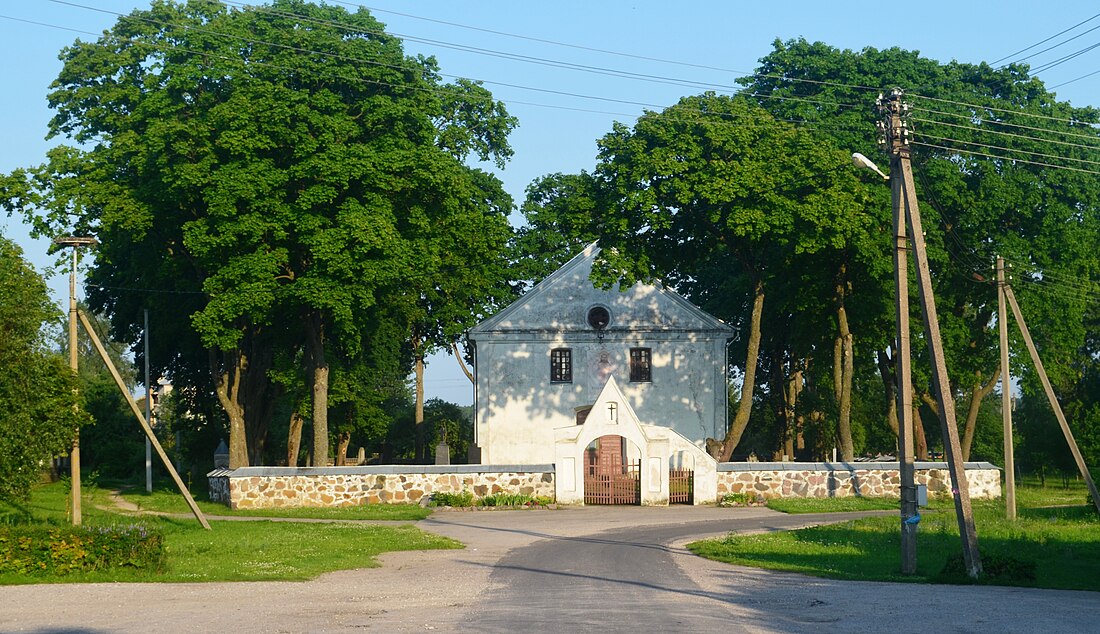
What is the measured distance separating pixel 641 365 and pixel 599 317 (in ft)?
8.45

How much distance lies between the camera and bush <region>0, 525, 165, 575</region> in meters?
20.2

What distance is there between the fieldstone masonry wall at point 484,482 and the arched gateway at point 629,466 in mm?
582

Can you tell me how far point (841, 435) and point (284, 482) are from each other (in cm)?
1958

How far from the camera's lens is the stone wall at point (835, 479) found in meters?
39.2

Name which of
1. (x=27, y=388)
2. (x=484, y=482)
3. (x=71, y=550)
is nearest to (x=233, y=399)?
(x=484, y=482)

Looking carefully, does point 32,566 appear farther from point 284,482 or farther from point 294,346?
point 294,346

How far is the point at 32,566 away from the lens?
2020cm

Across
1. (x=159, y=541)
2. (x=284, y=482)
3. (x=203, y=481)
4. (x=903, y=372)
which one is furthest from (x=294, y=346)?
(x=903, y=372)

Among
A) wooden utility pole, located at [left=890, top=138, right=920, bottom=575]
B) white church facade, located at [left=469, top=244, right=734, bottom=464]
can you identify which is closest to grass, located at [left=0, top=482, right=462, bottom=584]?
wooden utility pole, located at [left=890, top=138, right=920, bottom=575]

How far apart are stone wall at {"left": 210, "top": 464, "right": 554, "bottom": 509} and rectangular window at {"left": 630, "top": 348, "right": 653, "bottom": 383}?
1081 centimetres

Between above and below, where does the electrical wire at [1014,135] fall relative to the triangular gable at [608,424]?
above

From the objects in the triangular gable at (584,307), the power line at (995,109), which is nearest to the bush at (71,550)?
the triangular gable at (584,307)

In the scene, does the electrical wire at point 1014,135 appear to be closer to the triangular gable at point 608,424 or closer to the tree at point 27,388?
the triangular gable at point 608,424

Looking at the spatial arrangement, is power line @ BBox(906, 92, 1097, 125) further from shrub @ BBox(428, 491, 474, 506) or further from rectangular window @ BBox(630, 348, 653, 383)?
shrub @ BBox(428, 491, 474, 506)
